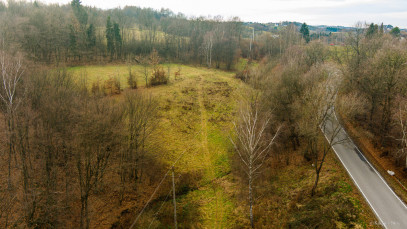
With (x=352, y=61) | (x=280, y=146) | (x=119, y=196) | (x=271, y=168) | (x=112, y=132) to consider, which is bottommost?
(x=119, y=196)

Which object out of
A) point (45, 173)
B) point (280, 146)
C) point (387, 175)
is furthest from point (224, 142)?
point (45, 173)

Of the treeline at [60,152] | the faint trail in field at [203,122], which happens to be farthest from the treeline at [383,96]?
the treeline at [60,152]

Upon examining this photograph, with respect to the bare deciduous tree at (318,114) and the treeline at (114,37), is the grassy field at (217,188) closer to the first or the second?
the bare deciduous tree at (318,114)

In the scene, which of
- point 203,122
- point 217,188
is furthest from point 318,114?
point 203,122

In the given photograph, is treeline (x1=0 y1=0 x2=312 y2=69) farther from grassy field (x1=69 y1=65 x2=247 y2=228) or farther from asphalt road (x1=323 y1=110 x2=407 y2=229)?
asphalt road (x1=323 y1=110 x2=407 y2=229)

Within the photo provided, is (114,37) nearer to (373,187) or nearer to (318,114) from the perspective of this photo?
(318,114)

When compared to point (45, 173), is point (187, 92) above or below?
above

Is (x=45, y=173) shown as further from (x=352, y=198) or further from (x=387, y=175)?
(x=387, y=175)
